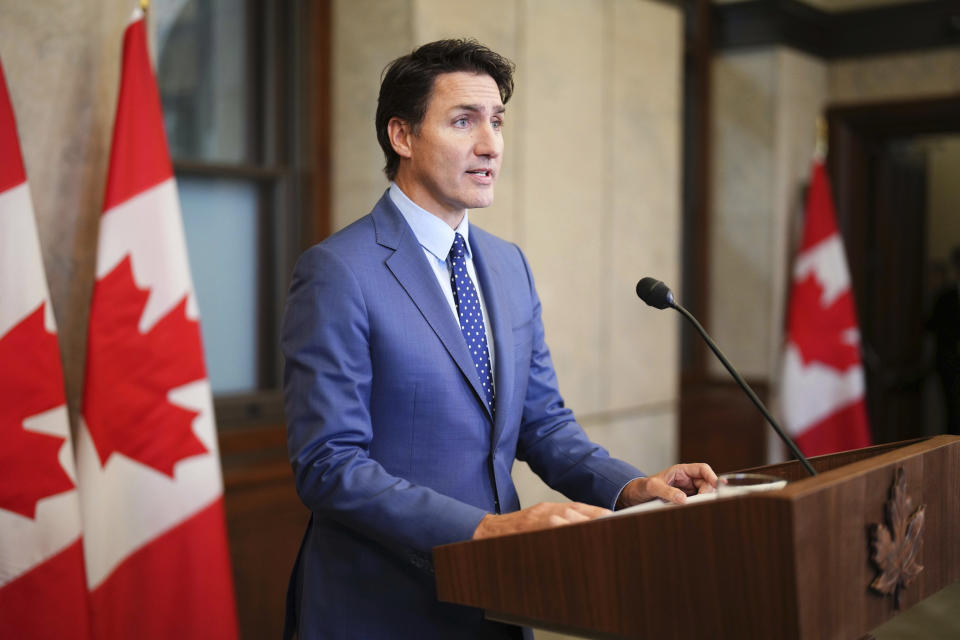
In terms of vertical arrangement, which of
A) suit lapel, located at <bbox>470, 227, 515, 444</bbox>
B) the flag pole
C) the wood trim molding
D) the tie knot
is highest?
the wood trim molding

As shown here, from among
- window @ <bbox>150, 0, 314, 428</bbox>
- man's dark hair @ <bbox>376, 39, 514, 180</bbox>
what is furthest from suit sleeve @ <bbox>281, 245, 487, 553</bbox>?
window @ <bbox>150, 0, 314, 428</bbox>

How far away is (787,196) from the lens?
5.72 m

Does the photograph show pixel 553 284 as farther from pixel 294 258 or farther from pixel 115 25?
pixel 115 25

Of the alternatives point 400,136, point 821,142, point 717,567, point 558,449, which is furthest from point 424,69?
point 821,142

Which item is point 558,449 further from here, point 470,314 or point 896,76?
point 896,76

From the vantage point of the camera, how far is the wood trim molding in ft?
18.3

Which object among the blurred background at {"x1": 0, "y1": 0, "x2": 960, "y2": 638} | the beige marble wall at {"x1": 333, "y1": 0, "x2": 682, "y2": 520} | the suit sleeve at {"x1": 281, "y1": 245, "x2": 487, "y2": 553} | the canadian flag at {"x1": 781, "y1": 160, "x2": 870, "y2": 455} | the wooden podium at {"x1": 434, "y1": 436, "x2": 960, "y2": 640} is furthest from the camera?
the canadian flag at {"x1": 781, "y1": 160, "x2": 870, "y2": 455}

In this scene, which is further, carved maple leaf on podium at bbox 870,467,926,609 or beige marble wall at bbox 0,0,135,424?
beige marble wall at bbox 0,0,135,424

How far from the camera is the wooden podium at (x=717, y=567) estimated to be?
1122 mm

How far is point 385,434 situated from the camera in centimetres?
164

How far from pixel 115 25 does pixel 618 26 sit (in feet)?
7.73

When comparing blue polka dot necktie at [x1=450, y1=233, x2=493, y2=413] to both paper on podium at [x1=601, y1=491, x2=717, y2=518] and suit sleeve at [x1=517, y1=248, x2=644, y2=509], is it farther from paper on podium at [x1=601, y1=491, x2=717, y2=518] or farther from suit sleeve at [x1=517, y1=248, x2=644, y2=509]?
paper on podium at [x1=601, y1=491, x2=717, y2=518]

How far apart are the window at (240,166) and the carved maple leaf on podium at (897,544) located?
2.48 m

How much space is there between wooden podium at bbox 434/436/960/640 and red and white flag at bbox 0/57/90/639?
134cm
